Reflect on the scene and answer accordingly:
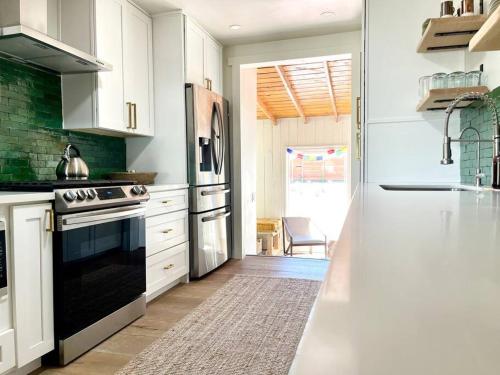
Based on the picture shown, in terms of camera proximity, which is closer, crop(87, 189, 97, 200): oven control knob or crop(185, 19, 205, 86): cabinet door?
crop(87, 189, 97, 200): oven control knob

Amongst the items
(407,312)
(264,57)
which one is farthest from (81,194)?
(264,57)

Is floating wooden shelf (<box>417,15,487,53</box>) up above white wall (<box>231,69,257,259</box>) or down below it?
above

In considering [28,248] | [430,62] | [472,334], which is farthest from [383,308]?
[430,62]

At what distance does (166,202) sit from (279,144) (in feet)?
17.8

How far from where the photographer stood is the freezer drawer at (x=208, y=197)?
3.50 metres

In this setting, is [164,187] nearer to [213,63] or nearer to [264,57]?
[213,63]

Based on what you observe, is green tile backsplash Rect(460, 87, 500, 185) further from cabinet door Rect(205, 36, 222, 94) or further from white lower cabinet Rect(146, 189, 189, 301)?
cabinet door Rect(205, 36, 222, 94)

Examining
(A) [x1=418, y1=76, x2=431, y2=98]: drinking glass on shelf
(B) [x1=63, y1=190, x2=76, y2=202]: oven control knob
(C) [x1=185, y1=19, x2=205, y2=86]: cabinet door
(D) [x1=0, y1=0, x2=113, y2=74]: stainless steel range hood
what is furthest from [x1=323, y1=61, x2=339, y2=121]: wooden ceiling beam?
(B) [x1=63, y1=190, x2=76, y2=202]: oven control knob

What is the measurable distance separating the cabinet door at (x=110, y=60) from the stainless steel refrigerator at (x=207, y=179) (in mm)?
680

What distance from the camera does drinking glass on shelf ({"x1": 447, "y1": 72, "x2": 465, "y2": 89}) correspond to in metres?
2.20

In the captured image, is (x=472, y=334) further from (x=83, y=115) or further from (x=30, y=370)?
(x=83, y=115)

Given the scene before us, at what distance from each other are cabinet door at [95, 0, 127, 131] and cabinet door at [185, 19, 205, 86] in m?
0.69

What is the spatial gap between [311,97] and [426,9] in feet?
14.1

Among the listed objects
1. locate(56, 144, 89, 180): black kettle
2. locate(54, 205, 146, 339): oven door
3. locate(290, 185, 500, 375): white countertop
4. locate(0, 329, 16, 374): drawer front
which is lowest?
locate(0, 329, 16, 374): drawer front
